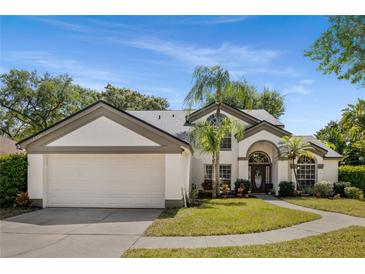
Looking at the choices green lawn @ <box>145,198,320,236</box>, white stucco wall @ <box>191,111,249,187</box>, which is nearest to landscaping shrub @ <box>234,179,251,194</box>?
white stucco wall @ <box>191,111,249,187</box>

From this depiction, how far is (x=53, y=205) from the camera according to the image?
12.7 m

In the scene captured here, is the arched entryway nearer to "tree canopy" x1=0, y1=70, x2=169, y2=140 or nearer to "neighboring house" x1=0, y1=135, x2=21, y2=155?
"neighboring house" x1=0, y1=135, x2=21, y2=155

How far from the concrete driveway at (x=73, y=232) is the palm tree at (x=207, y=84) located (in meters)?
7.12

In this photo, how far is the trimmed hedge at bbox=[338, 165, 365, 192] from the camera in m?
18.4

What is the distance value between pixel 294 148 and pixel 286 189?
8.39ft

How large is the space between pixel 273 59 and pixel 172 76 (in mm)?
3994

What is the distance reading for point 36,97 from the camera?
2859 cm

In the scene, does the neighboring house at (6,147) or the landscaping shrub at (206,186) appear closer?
the landscaping shrub at (206,186)

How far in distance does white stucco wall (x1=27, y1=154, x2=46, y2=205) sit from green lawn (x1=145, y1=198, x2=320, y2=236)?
5.46m

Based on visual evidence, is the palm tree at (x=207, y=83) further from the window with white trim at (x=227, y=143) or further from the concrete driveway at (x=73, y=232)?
the concrete driveway at (x=73, y=232)

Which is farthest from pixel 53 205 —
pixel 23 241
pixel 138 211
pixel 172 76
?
pixel 172 76

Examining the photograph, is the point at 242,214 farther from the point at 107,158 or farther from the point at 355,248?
the point at 107,158

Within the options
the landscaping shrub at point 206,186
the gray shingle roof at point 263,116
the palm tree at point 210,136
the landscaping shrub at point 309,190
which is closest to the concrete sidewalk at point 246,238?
the palm tree at point 210,136

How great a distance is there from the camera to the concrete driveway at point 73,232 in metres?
6.62
